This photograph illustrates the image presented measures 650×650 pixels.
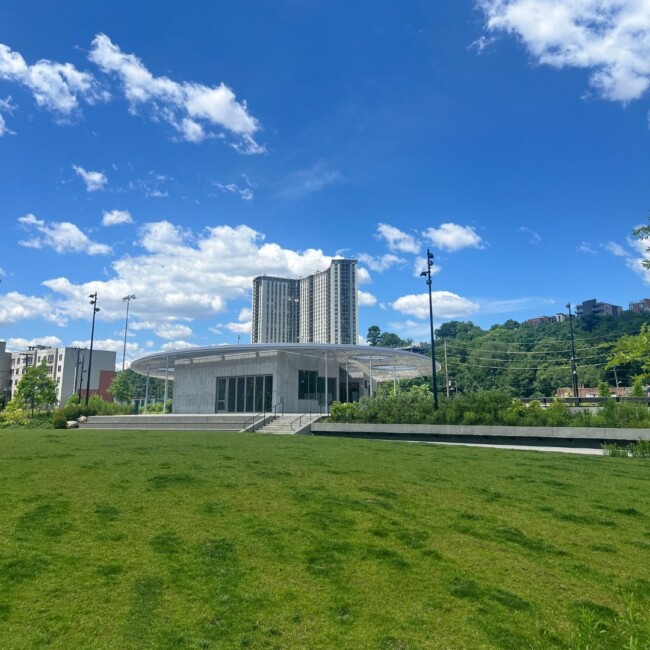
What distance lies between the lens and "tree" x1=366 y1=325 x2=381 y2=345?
119688 mm

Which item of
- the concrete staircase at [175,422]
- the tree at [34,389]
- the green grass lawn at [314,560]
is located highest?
the tree at [34,389]

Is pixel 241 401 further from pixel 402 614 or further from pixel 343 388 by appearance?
pixel 402 614

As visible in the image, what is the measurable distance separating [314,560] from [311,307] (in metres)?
86.6

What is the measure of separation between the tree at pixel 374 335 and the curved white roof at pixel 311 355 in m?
79.8

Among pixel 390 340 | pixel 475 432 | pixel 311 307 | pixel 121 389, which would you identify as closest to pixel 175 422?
pixel 475 432

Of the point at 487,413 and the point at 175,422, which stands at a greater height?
the point at 487,413

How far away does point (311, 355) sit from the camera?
31344mm

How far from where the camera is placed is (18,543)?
17.6 ft

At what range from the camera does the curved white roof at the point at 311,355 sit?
2739cm

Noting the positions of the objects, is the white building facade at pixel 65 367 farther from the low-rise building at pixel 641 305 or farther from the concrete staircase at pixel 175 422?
the low-rise building at pixel 641 305

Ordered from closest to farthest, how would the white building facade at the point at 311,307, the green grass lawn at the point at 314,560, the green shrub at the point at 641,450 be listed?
1. the green grass lawn at the point at 314,560
2. the green shrub at the point at 641,450
3. the white building facade at the point at 311,307

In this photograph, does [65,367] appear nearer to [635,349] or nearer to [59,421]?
[59,421]

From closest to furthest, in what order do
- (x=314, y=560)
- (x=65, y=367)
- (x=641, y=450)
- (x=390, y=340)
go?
(x=314, y=560)
(x=641, y=450)
(x=65, y=367)
(x=390, y=340)

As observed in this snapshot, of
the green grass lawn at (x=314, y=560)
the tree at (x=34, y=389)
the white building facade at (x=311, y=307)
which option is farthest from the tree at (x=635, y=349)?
the white building facade at (x=311, y=307)
